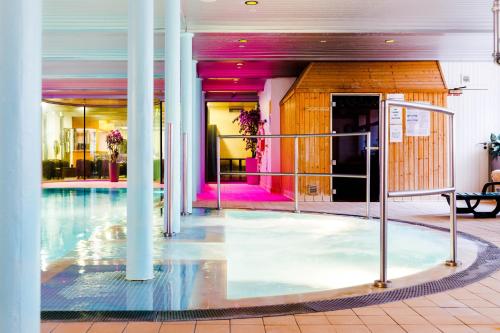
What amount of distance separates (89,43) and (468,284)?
8224mm

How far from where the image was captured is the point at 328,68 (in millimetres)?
9570

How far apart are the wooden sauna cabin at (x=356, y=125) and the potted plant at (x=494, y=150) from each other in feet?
3.71

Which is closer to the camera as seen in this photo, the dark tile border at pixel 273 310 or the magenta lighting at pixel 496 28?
the dark tile border at pixel 273 310

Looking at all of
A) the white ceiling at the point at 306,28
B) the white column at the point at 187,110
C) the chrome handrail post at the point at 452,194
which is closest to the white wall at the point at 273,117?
the white ceiling at the point at 306,28

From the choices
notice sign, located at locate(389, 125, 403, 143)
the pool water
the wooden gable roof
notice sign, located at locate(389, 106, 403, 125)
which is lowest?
the pool water

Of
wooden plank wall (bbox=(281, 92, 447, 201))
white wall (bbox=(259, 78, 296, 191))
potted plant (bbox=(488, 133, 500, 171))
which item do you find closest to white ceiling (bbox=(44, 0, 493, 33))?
wooden plank wall (bbox=(281, 92, 447, 201))

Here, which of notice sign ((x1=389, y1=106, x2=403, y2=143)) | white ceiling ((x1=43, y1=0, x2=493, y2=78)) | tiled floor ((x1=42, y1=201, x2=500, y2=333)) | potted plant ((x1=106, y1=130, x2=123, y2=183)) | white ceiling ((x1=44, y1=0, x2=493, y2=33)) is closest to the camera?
tiled floor ((x1=42, y1=201, x2=500, y2=333))

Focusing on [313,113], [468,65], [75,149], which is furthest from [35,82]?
[75,149]

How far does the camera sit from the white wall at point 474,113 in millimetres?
10242

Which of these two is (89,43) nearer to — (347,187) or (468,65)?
(347,187)

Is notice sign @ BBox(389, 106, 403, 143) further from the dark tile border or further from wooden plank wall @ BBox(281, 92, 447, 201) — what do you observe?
the dark tile border

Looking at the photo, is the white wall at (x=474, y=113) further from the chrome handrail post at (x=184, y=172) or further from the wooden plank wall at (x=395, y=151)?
the chrome handrail post at (x=184, y=172)

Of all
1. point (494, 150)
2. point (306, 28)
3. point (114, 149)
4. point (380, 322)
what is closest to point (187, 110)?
point (306, 28)

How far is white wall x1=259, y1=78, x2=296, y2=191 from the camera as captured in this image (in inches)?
450
